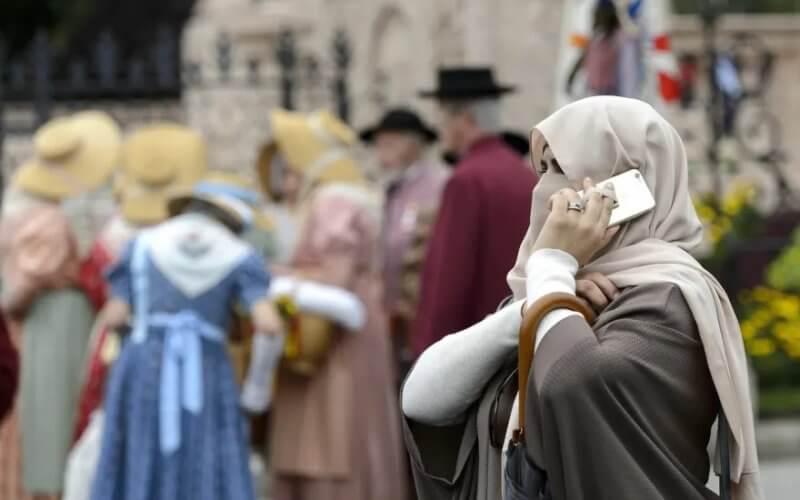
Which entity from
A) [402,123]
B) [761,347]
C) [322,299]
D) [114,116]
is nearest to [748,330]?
[761,347]

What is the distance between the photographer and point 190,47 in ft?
54.0

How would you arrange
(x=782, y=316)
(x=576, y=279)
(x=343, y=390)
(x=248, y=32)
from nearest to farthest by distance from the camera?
(x=576, y=279)
(x=343, y=390)
(x=782, y=316)
(x=248, y=32)

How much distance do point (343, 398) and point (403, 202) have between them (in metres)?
0.98

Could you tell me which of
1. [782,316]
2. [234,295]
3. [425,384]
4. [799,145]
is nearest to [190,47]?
[799,145]

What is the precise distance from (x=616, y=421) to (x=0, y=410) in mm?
2419

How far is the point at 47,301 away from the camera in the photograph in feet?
27.9

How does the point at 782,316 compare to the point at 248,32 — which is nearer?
the point at 782,316

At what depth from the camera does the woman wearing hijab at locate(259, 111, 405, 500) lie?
28.8ft

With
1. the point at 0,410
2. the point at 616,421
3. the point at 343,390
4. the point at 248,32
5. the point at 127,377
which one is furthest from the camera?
the point at 248,32

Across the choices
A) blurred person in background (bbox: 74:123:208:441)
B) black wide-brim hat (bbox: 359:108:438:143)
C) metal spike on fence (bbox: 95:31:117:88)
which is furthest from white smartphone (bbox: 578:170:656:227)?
metal spike on fence (bbox: 95:31:117:88)

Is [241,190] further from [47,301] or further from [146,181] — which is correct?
[47,301]

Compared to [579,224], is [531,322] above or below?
below

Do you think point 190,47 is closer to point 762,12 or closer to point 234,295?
point 762,12

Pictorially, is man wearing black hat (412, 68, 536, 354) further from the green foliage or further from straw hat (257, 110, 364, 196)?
the green foliage
